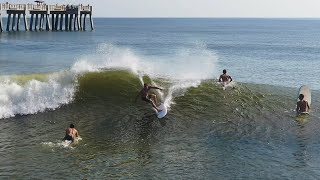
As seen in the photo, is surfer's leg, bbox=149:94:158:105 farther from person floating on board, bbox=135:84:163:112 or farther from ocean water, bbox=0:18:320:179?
ocean water, bbox=0:18:320:179

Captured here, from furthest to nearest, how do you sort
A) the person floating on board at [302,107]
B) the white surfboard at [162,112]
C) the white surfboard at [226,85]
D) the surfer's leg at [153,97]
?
the white surfboard at [226,85] < the person floating on board at [302,107] < the surfer's leg at [153,97] < the white surfboard at [162,112]

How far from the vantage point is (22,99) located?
766 inches

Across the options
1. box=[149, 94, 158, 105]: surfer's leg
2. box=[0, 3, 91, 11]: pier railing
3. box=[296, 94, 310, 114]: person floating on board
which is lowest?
box=[149, 94, 158, 105]: surfer's leg

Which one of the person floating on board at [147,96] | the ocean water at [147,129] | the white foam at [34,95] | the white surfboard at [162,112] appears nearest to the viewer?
the ocean water at [147,129]

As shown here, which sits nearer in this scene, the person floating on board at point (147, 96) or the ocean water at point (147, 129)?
the ocean water at point (147, 129)

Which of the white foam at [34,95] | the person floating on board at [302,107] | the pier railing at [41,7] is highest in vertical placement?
the pier railing at [41,7]

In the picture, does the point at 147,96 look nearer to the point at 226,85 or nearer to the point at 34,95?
the point at 34,95

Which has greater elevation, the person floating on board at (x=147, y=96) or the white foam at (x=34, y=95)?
the person floating on board at (x=147, y=96)

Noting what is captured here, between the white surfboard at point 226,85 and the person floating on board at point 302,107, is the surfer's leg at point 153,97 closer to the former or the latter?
Result: the white surfboard at point 226,85

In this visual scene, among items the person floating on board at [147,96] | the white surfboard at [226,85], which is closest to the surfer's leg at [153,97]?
the person floating on board at [147,96]

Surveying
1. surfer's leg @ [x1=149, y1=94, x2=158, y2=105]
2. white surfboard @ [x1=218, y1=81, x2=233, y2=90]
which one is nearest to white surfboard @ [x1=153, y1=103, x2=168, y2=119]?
surfer's leg @ [x1=149, y1=94, x2=158, y2=105]

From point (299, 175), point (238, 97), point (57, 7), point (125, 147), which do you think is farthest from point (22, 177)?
point (57, 7)

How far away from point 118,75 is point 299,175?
13389mm

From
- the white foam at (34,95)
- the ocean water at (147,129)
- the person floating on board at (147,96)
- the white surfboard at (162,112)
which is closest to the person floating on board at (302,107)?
the ocean water at (147,129)
